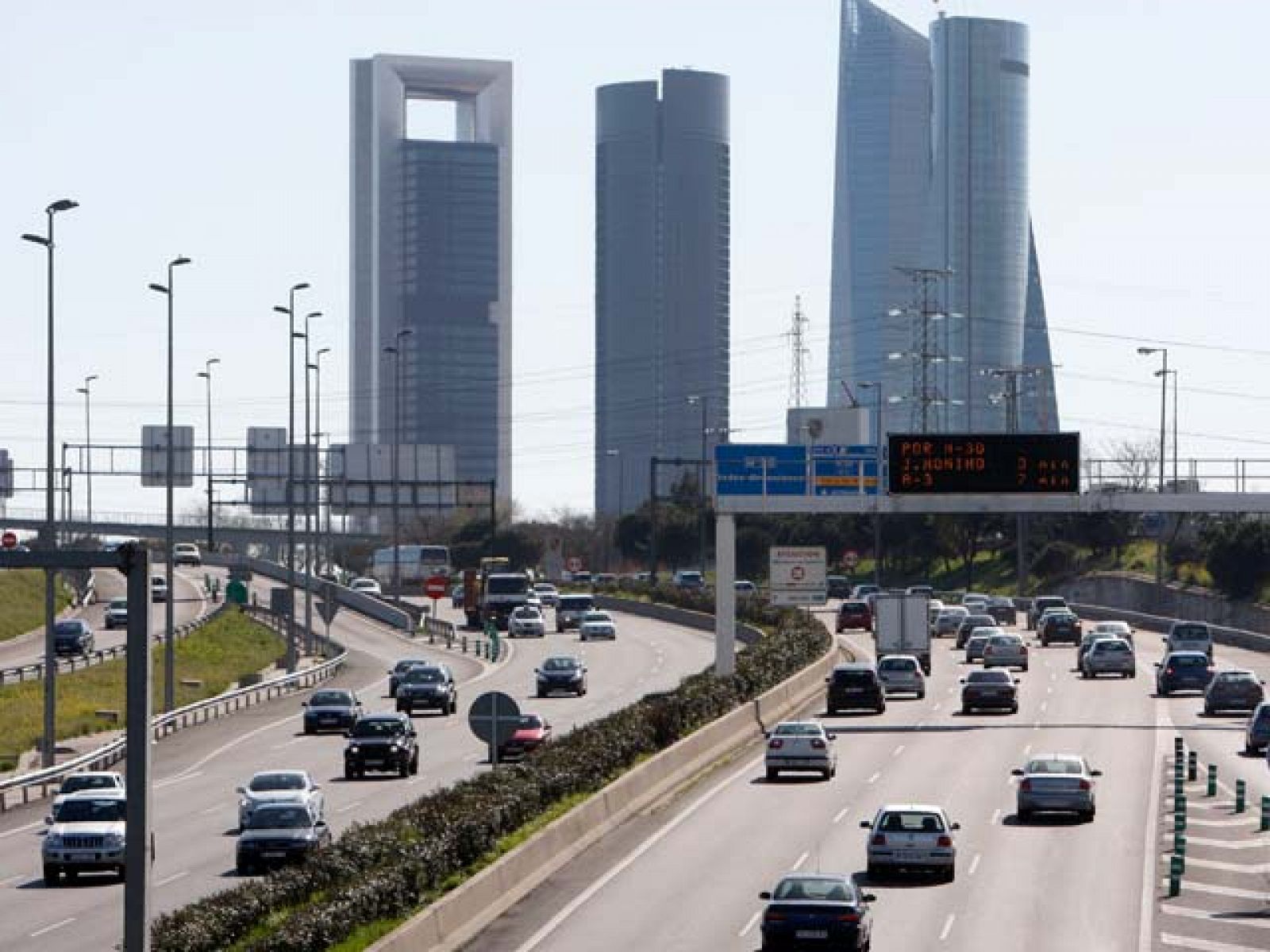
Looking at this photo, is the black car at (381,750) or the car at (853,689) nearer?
the black car at (381,750)

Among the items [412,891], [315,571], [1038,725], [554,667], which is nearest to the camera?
[412,891]

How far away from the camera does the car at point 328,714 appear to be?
70.1 m

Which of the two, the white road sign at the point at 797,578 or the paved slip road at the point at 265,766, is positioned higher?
the white road sign at the point at 797,578

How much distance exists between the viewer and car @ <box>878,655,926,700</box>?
3071 inches

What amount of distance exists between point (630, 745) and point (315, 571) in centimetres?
12688

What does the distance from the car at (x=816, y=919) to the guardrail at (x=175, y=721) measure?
808 cm

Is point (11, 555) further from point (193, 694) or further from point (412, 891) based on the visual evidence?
point (193, 694)

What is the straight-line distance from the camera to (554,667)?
83812mm

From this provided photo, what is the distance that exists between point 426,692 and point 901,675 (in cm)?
1491

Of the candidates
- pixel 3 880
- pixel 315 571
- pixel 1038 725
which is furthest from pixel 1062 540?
pixel 3 880

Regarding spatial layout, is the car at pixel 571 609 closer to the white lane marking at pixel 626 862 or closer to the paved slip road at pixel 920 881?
the paved slip road at pixel 920 881

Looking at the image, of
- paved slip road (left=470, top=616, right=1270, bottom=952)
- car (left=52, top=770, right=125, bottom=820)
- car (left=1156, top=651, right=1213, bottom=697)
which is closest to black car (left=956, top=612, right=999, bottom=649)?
car (left=1156, top=651, right=1213, bottom=697)

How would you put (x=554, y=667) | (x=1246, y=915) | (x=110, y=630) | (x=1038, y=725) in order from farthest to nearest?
(x=110, y=630) → (x=554, y=667) → (x=1038, y=725) → (x=1246, y=915)

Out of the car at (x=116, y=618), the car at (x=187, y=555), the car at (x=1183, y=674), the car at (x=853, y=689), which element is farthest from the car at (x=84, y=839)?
the car at (x=187, y=555)
